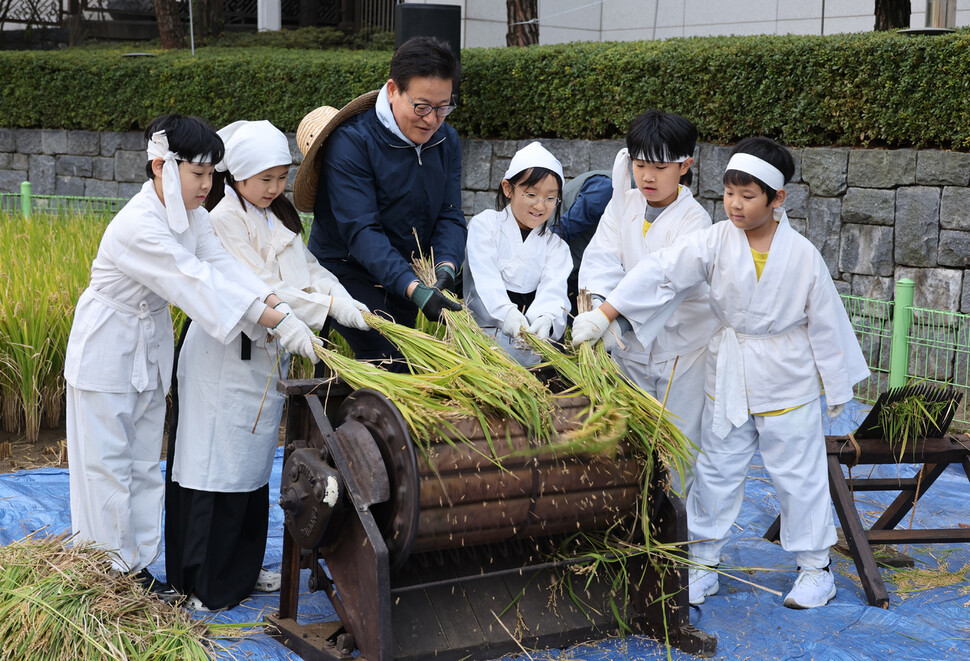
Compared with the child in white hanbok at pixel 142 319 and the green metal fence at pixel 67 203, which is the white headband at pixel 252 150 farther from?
the green metal fence at pixel 67 203

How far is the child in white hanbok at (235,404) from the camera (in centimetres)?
325

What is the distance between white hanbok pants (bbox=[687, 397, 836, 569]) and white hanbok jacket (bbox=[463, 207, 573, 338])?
2.48 ft

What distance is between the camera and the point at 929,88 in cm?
635

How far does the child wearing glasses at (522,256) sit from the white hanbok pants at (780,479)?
730mm

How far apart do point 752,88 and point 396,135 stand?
14.6ft

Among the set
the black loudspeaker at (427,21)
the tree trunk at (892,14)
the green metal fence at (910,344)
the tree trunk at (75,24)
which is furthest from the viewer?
the tree trunk at (75,24)

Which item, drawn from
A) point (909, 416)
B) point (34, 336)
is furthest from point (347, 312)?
point (34, 336)

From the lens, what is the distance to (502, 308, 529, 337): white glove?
3496 millimetres

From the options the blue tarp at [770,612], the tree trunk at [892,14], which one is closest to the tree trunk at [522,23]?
the tree trunk at [892,14]

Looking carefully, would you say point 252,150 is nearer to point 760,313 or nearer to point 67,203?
point 760,313

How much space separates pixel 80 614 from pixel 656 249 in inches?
93.5

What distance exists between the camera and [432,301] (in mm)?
3293

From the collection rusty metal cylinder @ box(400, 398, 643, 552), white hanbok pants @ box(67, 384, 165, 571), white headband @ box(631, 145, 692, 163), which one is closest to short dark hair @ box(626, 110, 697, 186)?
white headband @ box(631, 145, 692, 163)

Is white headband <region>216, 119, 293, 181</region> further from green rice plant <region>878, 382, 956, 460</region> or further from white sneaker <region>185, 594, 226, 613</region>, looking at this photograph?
green rice plant <region>878, 382, 956, 460</region>
